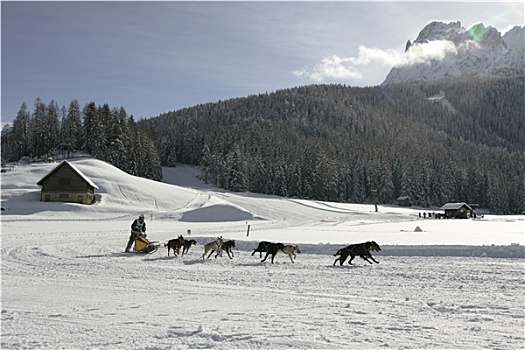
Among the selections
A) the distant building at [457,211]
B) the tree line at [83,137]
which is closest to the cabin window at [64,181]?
the tree line at [83,137]

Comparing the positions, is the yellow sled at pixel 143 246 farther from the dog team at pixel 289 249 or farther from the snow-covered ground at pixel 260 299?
the dog team at pixel 289 249

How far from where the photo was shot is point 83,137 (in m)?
92.8

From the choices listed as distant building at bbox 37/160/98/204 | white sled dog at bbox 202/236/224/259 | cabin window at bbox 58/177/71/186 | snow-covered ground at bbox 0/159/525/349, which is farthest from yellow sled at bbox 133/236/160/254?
cabin window at bbox 58/177/71/186

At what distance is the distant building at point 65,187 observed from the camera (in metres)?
59.1

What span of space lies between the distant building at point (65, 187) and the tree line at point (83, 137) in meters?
27.2

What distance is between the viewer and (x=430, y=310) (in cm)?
851

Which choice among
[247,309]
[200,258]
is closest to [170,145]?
[200,258]

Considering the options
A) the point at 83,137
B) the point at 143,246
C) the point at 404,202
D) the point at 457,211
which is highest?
the point at 83,137

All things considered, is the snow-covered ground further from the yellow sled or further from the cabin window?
the cabin window

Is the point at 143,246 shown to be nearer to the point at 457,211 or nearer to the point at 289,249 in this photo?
the point at 289,249

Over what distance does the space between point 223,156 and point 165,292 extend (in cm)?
10107

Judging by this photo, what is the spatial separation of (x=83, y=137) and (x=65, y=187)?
37.1m

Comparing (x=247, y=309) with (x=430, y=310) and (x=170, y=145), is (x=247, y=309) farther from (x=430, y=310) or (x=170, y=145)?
(x=170, y=145)

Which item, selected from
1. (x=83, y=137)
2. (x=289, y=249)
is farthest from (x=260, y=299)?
(x=83, y=137)
